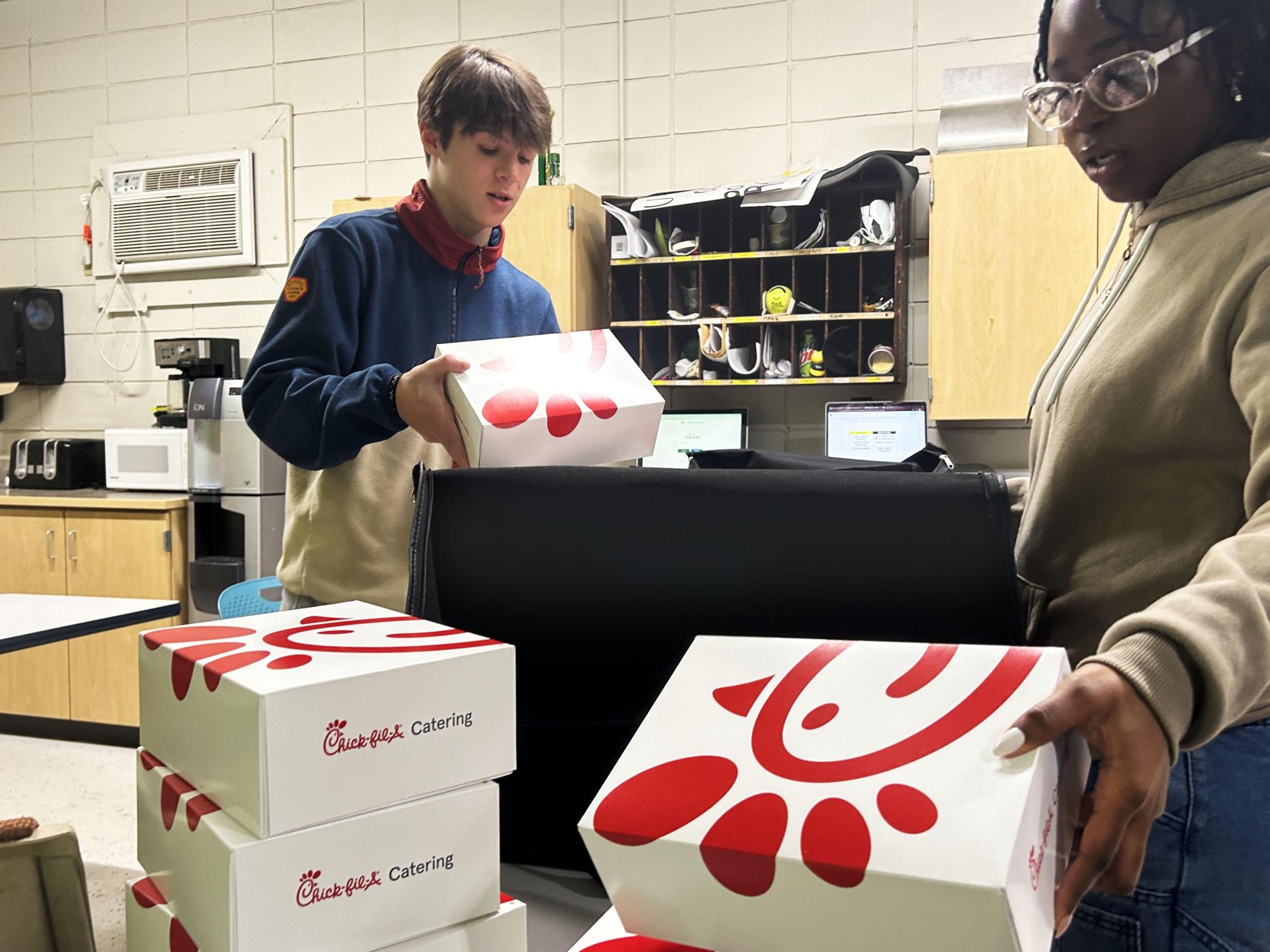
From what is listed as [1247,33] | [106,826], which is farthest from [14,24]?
[1247,33]

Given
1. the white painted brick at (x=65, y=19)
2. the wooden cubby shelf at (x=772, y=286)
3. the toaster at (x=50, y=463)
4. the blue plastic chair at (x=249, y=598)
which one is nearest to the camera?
the blue plastic chair at (x=249, y=598)

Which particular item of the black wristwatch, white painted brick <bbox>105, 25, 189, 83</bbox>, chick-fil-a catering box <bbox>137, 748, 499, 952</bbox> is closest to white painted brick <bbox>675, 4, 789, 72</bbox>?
white painted brick <bbox>105, 25, 189, 83</bbox>

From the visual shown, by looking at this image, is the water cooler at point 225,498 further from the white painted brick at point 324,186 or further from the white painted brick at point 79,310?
the white painted brick at point 79,310

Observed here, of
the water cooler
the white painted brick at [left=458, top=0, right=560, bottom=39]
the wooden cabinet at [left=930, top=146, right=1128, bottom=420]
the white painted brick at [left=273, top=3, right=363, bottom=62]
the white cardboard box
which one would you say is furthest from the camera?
the white painted brick at [left=273, top=3, right=363, bottom=62]

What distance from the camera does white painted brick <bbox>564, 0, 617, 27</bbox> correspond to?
13.3 feet

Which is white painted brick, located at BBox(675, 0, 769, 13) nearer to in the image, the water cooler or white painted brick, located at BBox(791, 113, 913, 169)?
white painted brick, located at BBox(791, 113, 913, 169)

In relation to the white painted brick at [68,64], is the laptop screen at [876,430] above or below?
below

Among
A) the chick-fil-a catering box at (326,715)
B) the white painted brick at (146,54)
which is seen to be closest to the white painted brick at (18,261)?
the white painted brick at (146,54)

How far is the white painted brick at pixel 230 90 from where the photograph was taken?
453cm

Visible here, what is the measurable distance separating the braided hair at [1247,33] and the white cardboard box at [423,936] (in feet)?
3.00

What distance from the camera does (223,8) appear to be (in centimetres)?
456

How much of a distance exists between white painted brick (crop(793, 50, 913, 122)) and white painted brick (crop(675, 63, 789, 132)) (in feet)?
0.24

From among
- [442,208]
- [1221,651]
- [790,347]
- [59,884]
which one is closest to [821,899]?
[1221,651]

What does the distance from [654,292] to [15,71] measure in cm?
357
